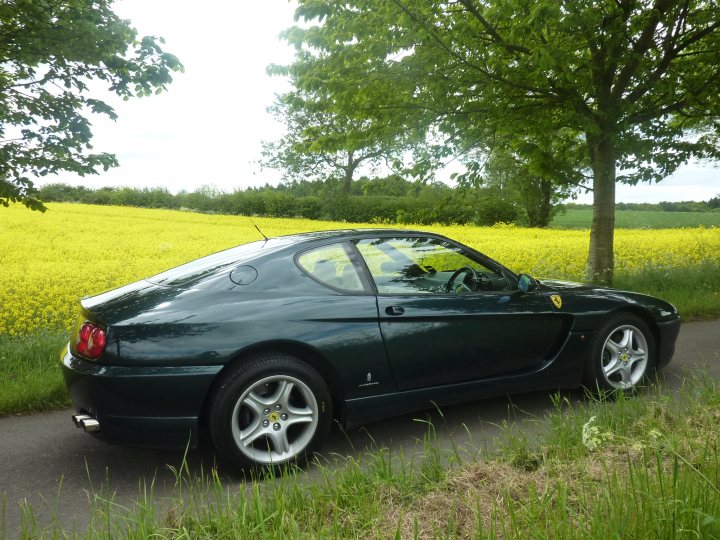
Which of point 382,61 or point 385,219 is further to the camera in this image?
point 385,219

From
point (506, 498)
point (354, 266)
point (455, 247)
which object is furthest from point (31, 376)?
point (506, 498)

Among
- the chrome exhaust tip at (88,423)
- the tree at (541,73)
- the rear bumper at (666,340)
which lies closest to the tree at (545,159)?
the tree at (541,73)

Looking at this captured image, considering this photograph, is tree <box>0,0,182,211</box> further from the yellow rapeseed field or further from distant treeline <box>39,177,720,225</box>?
distant treeline <box>39,177,720,225</box>

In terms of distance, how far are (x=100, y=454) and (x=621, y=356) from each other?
147 inches

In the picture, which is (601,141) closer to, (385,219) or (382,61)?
(382,61)

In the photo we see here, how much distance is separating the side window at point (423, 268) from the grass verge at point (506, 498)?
46.2 inches

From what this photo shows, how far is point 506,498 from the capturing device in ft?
8.46

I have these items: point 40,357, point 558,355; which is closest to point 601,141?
point 558,355

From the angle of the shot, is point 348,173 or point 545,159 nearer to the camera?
point 545,159

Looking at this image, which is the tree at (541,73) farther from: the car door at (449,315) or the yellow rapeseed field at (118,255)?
the car door at (449,315)

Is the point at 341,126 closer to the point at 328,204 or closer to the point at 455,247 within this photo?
the point at 455,247

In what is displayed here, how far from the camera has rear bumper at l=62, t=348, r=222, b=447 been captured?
3.23 metres

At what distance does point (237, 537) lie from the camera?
7.45 feet

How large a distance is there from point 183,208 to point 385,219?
589 inches
